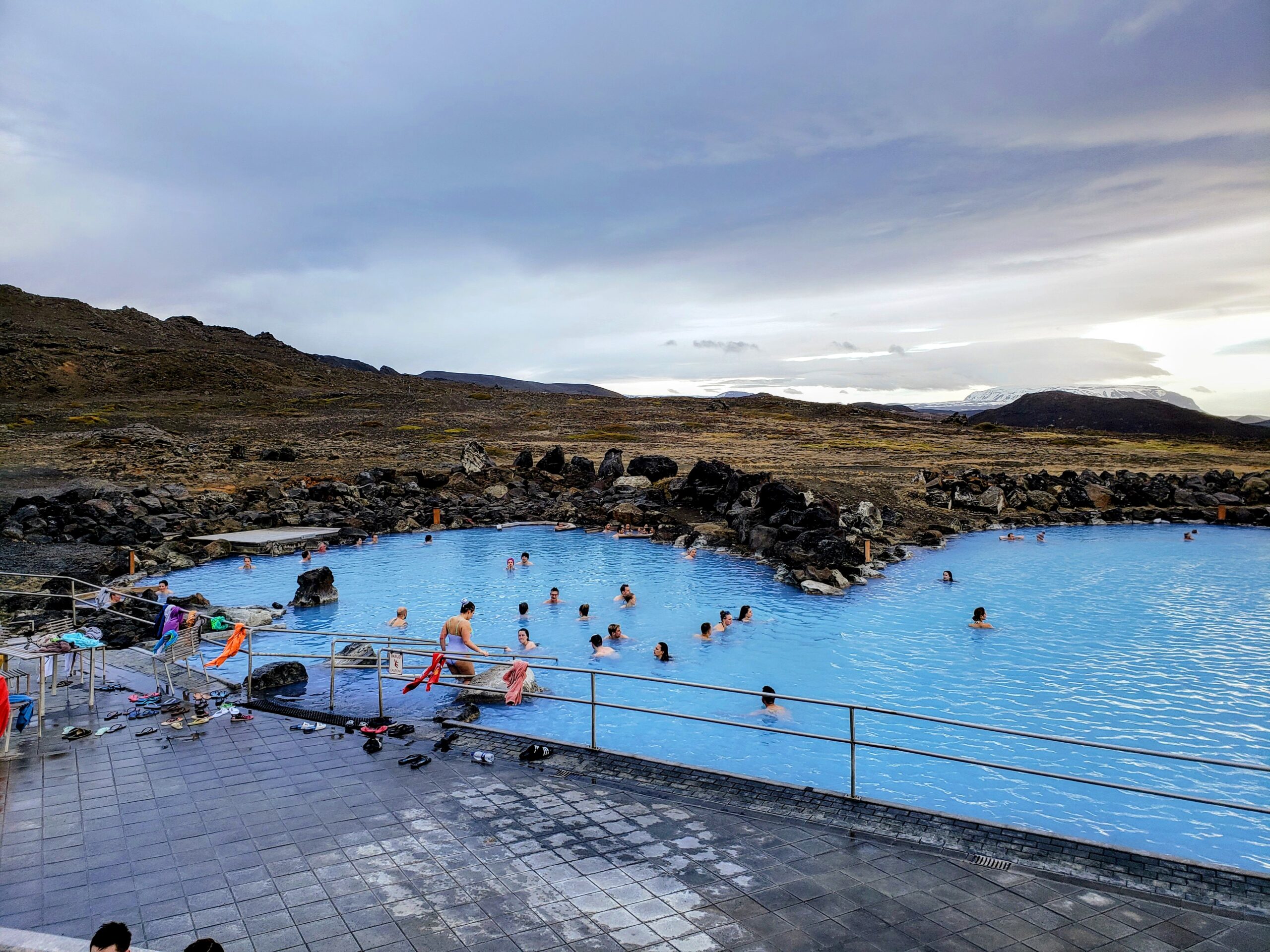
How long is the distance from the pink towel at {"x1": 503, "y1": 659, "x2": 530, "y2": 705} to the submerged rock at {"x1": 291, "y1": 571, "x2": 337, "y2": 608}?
1284 cm

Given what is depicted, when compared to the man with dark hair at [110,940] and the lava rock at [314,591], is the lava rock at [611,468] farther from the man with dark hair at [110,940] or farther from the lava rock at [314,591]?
the man with dark hair at [110,940]

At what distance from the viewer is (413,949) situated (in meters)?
5.44

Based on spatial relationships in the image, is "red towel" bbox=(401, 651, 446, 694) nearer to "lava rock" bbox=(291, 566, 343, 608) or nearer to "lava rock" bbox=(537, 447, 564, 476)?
"lava rock" bbox=(291, 566, 343, 608)

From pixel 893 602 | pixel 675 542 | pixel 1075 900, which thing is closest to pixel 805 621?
pixel 893 602

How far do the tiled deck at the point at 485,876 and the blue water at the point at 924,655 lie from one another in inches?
76.9

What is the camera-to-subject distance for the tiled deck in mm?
5539

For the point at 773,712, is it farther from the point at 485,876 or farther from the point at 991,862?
the point at 485,876

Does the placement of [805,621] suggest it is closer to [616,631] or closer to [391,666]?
[616,631]

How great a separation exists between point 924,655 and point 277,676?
14849 mm

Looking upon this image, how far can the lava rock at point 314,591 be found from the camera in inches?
850

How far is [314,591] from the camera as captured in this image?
21703 mm

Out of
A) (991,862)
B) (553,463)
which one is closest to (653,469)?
(553,463)

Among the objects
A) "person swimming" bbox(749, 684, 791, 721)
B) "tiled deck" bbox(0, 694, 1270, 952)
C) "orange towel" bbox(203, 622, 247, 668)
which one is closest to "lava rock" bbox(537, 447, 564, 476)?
"person swimming" bbox(749, 684, 791, 721)

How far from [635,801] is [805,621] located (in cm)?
1438
